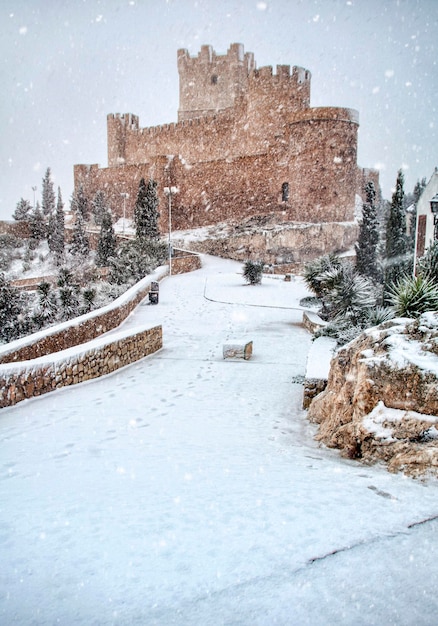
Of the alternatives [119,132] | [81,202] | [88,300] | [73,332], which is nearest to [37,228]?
[81,202]

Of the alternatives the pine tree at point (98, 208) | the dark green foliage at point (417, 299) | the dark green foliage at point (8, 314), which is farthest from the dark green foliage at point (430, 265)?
the pine tree at point (98, 208)

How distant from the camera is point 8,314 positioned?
17.8m

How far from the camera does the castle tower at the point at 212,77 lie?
4684 cm

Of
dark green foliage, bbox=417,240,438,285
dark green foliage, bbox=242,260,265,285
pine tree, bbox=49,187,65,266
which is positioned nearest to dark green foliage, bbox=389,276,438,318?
dark green foliage, bbox=417,240,438,285

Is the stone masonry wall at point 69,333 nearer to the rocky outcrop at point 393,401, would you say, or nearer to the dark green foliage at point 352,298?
the rocky outcrop at point 393,401

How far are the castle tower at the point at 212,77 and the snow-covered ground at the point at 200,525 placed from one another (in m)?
45.2

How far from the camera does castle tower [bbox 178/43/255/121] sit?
46844 mm

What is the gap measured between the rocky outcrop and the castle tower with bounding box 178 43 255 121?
45003 mm

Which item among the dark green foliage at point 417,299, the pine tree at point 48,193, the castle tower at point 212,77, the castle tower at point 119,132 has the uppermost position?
the castle tower at point 212,77

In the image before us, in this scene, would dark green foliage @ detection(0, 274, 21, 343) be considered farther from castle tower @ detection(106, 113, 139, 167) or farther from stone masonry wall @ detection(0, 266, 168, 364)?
castle tower @ detection(106, 113, 139, 167)

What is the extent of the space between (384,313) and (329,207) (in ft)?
94.9

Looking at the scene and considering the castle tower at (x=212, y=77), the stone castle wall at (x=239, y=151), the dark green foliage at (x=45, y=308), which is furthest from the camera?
the castle tower at (x=212, y=77)

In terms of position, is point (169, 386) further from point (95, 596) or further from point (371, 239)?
point (371, 239)

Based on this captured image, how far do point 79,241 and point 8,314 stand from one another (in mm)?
24005
